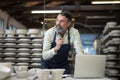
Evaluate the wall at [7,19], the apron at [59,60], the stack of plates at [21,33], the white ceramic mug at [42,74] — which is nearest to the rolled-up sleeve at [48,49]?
the apron at [59,60]

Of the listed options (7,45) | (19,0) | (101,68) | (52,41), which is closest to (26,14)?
(19,0)

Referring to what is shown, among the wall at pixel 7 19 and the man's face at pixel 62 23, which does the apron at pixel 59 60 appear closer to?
the man's face at pixel 62 23

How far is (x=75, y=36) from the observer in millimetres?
3223

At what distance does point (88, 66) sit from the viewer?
238 centimetres

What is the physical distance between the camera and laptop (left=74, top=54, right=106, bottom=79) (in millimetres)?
2354

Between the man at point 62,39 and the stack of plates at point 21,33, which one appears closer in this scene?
the man at point 62,39

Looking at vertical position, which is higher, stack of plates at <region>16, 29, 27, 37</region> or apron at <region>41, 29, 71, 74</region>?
stack of plates at <region>16, 29, 27, 37</region>

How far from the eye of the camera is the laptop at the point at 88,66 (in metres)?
2.35

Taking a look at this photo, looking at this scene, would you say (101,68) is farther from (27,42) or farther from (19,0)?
(19,0)

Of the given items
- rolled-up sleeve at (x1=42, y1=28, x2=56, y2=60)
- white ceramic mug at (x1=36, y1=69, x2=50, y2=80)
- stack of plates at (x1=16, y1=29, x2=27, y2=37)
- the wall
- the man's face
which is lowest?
white ceramic mug at (x1=36, y1=69, x2=50, y2=80)

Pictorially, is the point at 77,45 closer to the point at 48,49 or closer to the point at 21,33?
the point at 48,49

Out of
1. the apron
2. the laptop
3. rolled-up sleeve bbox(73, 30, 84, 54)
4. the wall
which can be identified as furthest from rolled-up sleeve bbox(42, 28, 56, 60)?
the wall

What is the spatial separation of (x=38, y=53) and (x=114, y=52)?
2.56m

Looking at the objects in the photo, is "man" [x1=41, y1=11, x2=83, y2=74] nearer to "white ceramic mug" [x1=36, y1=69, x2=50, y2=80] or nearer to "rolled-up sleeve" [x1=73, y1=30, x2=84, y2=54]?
"rolled-up sleeve" [x1=73, y1=30, x2=84, y2=54]
